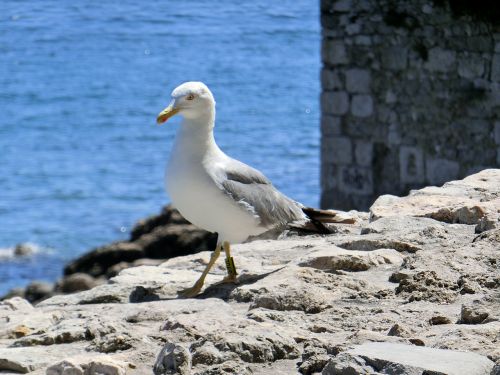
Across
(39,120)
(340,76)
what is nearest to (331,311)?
(340,76)

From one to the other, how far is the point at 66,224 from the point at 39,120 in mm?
A: 7057

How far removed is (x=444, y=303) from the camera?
349 centimetres

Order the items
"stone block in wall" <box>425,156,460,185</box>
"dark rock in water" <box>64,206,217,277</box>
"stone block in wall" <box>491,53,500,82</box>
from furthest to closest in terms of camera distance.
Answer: "dark rock in water" <box>64,206,217,277</box> < "stone block in wall" <box>425,156,460,185</box> < "stone block in wall" <box>491,53,500,82</box>

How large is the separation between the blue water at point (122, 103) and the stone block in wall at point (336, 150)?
381 cm

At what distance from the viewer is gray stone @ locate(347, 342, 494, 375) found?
2699 mm

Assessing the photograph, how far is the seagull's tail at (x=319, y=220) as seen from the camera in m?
4.57

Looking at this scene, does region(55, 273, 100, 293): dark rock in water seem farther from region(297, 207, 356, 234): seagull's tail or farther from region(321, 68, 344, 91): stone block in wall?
region(297, 207, 356, 234): seagull's tail

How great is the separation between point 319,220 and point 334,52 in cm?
679

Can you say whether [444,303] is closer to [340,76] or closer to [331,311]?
[331,311]

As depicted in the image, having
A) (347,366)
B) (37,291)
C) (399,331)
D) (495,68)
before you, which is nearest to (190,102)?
(399,331)

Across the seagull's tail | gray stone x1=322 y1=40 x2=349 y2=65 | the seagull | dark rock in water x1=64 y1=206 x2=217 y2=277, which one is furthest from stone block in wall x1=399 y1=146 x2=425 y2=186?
the seagull

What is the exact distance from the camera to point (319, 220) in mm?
4617

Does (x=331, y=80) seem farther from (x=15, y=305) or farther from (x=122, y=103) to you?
(x=122, y=103)

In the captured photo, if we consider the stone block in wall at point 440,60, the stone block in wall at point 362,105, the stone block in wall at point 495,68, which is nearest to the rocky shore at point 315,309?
the stone block in wall at point 495,68
